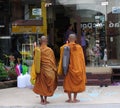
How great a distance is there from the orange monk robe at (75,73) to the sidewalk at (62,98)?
16.9 inches

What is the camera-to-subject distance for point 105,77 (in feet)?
48.3

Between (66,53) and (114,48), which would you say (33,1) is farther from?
(66,53)

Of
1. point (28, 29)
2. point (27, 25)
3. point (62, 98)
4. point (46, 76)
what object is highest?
point (27, 25)

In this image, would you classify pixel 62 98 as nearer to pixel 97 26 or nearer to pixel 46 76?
pixel 46 76

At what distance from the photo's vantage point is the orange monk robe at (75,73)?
37.5 feet

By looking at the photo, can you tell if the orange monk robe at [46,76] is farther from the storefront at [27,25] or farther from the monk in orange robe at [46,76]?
the storefront at [27,25]

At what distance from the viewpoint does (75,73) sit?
1141 centimetres

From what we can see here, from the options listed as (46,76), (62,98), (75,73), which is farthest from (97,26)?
(46,76)

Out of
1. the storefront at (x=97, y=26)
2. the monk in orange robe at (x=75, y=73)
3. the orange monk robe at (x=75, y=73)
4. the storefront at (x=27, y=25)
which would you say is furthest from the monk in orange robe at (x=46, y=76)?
the storefront at (x=27, y=25)

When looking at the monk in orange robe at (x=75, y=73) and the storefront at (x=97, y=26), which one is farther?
the storefront at (x=97, y=26)

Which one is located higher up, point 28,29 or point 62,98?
point 28,29

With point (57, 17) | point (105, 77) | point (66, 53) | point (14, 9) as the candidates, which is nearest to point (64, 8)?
point (57, 17)

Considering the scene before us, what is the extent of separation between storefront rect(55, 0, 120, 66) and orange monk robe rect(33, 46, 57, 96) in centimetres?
503

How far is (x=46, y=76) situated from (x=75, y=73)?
723mm
